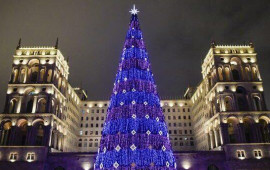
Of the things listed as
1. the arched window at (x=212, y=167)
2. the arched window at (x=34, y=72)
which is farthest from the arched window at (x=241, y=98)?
the arched window at (x=34, y=72)

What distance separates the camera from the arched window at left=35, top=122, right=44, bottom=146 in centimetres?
5371

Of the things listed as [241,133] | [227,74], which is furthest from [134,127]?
[227,74]

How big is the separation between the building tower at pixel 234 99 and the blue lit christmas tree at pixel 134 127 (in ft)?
94.4

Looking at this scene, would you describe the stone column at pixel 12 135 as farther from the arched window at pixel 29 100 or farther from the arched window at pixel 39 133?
the arched window at pixel 29 100

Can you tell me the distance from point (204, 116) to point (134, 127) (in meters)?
44.3

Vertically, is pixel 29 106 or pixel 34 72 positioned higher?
pixel 34 72

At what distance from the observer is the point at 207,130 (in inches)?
2515

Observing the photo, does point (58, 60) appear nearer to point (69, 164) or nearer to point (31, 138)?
point (31, 138)

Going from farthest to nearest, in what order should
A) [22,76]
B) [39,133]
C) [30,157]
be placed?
1. [22,76]
2. [39,133]
3. [30,157]

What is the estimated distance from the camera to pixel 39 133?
56312 millimetres

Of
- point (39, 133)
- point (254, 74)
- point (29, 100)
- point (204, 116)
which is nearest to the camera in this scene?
point (29, 100)

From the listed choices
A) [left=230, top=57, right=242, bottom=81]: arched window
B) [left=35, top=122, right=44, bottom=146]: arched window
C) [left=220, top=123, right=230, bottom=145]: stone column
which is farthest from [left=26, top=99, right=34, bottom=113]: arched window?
[left=230, top=57, right=242, bottom=81]: arched window

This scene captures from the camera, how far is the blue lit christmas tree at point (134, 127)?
2638 centimetres

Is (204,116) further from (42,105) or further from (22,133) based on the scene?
(22,133)
